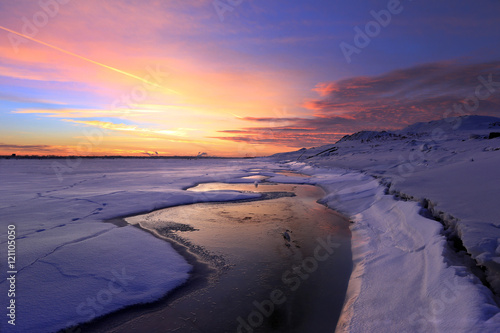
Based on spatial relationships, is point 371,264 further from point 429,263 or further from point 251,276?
point 251,276

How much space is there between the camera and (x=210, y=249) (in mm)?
5102

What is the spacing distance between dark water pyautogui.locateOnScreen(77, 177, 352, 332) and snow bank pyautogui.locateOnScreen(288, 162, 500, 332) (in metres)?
0.33

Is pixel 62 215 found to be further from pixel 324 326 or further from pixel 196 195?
pixel 324 326

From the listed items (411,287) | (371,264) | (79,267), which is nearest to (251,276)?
(371,264)

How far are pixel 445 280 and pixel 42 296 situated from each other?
5063 millimetres

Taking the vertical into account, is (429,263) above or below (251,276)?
above

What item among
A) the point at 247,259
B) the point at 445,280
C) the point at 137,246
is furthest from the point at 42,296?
the point at 445,280

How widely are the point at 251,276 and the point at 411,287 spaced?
2297 millimetres

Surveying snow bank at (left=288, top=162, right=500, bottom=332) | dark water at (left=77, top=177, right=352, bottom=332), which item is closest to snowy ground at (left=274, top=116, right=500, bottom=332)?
snow bank at (left=288, top=162, right=500, bottom=332)

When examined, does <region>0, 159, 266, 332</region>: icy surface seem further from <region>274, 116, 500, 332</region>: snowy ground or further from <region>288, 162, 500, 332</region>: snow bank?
<region>274, 116, 500, 332</region>: snowy ground

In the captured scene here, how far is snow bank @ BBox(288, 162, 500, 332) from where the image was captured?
2225 mm

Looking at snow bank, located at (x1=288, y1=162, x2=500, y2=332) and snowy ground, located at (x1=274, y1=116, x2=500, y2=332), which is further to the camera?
snowy ground, located at (x1=274, y1=116, x2=500, y2=332)

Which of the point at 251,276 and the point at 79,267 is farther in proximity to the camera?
the point at 251,276

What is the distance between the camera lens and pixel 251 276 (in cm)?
402
